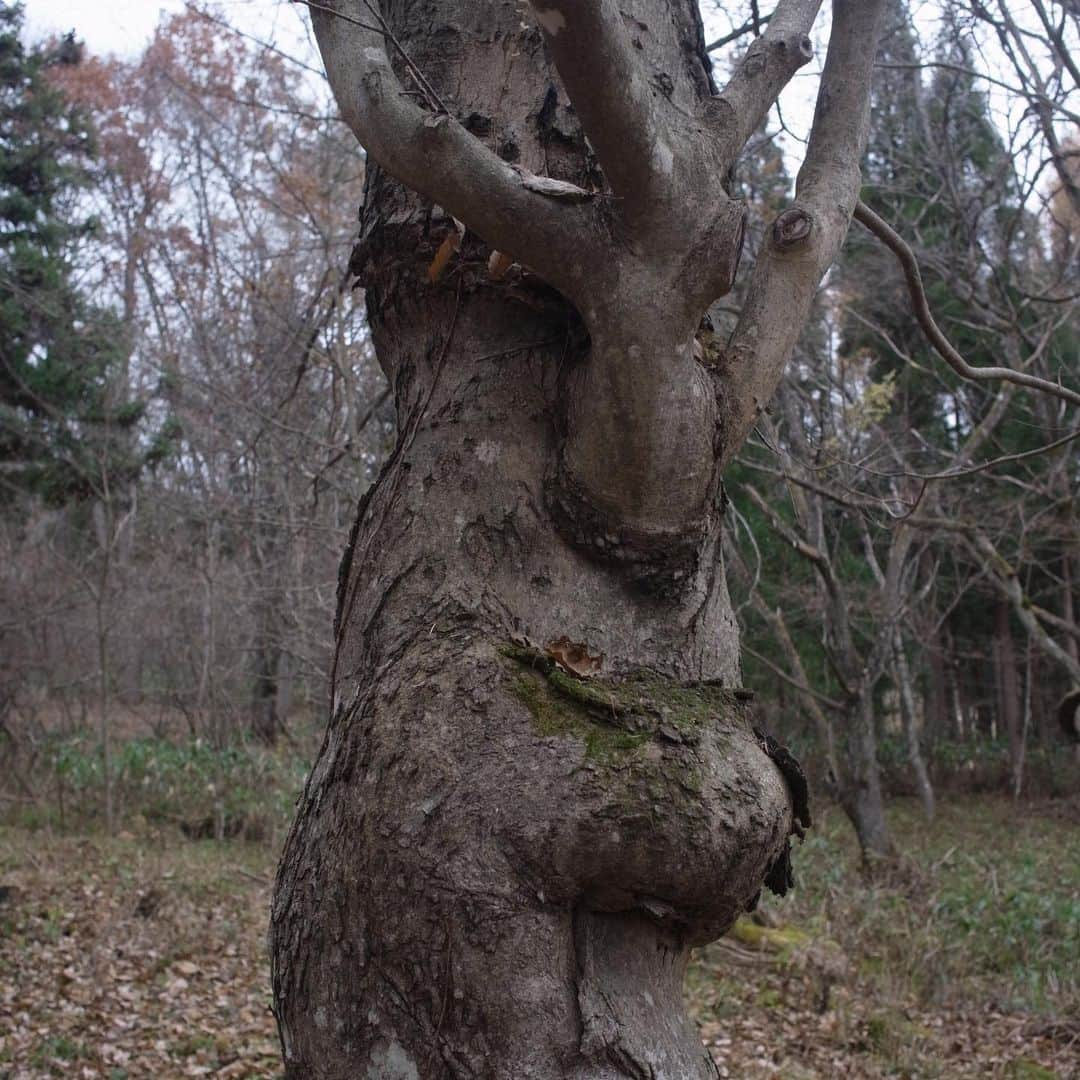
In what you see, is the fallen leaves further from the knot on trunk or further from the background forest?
the knot on trunk

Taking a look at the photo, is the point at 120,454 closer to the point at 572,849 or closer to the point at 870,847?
the point at 870,847

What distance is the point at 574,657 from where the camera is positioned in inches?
70.9

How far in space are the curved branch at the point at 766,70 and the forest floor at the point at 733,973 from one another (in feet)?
14.2

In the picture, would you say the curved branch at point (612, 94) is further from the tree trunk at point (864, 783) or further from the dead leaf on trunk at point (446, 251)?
the tree trunk at point (864, 783)

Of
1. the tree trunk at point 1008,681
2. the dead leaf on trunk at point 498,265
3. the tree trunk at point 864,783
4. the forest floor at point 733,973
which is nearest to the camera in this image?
the dead leaf on trunk at point 498,265

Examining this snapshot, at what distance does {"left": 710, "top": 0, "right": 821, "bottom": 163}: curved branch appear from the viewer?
201 cm

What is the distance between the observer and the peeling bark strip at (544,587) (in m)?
1.60

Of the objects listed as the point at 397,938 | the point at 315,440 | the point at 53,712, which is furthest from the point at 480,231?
the point at 53,712

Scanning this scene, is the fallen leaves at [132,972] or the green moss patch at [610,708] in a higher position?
the green moss patch at [610,708]

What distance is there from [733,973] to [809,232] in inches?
222

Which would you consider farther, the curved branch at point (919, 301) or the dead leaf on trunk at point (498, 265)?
the curved branch at point (919, 301)

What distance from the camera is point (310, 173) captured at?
10250 mm

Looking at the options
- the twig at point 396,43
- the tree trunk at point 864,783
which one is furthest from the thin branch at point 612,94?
the tree trunk at point 864,783

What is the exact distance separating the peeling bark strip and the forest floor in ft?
12.1
